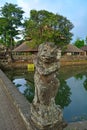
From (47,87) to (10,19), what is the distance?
1309 inches

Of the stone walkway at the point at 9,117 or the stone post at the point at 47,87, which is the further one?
the stone walkway at the point at 9,117

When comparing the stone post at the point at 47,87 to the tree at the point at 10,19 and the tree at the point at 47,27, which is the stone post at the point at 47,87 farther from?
the tree at the point at 10,19

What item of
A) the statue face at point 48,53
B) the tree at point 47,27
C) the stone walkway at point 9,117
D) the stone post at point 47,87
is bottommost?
the stone walkway at point 9,117

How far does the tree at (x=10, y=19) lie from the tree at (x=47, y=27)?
8.19ft

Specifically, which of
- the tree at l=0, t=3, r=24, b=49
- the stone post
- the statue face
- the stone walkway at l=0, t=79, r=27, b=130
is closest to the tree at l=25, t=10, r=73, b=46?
the tree at l=0, t=3, r=24, b=49

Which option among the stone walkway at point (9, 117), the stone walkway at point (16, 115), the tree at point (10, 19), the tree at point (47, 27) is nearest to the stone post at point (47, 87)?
the stone walkway at point (16, 115)

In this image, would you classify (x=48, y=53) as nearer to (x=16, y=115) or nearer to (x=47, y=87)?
(x=47, y=87)

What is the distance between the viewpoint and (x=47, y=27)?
33031 mm

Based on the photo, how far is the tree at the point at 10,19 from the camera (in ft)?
115

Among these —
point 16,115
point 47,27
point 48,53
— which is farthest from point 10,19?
point 48,53

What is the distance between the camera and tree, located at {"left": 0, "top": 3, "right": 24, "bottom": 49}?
35.0m

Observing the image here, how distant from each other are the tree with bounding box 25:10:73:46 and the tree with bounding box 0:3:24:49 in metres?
2.50

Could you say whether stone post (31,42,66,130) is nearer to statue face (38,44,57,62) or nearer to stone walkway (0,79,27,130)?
statue face (38,44,57,62)

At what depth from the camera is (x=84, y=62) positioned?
35.8 m
